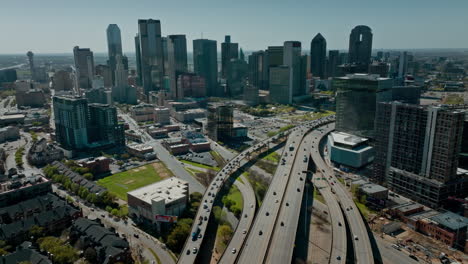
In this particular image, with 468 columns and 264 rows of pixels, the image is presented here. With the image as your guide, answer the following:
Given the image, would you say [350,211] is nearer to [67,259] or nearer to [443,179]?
[443,179]

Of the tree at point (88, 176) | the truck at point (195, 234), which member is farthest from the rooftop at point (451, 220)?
the tree at point (88, 176)

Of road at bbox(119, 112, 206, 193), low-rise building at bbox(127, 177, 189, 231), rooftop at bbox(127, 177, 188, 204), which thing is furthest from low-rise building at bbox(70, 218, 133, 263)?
road at bbox(119, 112, 206, 193)

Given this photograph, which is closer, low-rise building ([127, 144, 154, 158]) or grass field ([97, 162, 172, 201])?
grass field ([97, 162, 172, 201])

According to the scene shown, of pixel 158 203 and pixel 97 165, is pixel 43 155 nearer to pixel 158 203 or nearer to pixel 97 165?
pixel 97 165

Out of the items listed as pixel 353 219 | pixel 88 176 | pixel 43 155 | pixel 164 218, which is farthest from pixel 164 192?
pixel 43 155

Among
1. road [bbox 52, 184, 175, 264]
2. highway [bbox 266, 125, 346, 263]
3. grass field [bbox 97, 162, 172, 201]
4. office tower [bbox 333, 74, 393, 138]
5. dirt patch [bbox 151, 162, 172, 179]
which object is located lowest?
road [bbox 52, 184, 175, 264]

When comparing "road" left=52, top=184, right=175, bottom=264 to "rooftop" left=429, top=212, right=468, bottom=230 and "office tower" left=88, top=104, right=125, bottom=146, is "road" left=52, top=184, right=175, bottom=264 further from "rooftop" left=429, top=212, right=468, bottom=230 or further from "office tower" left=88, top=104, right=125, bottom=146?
"rooftop" left=429, top=212, right=468, bottom=230
